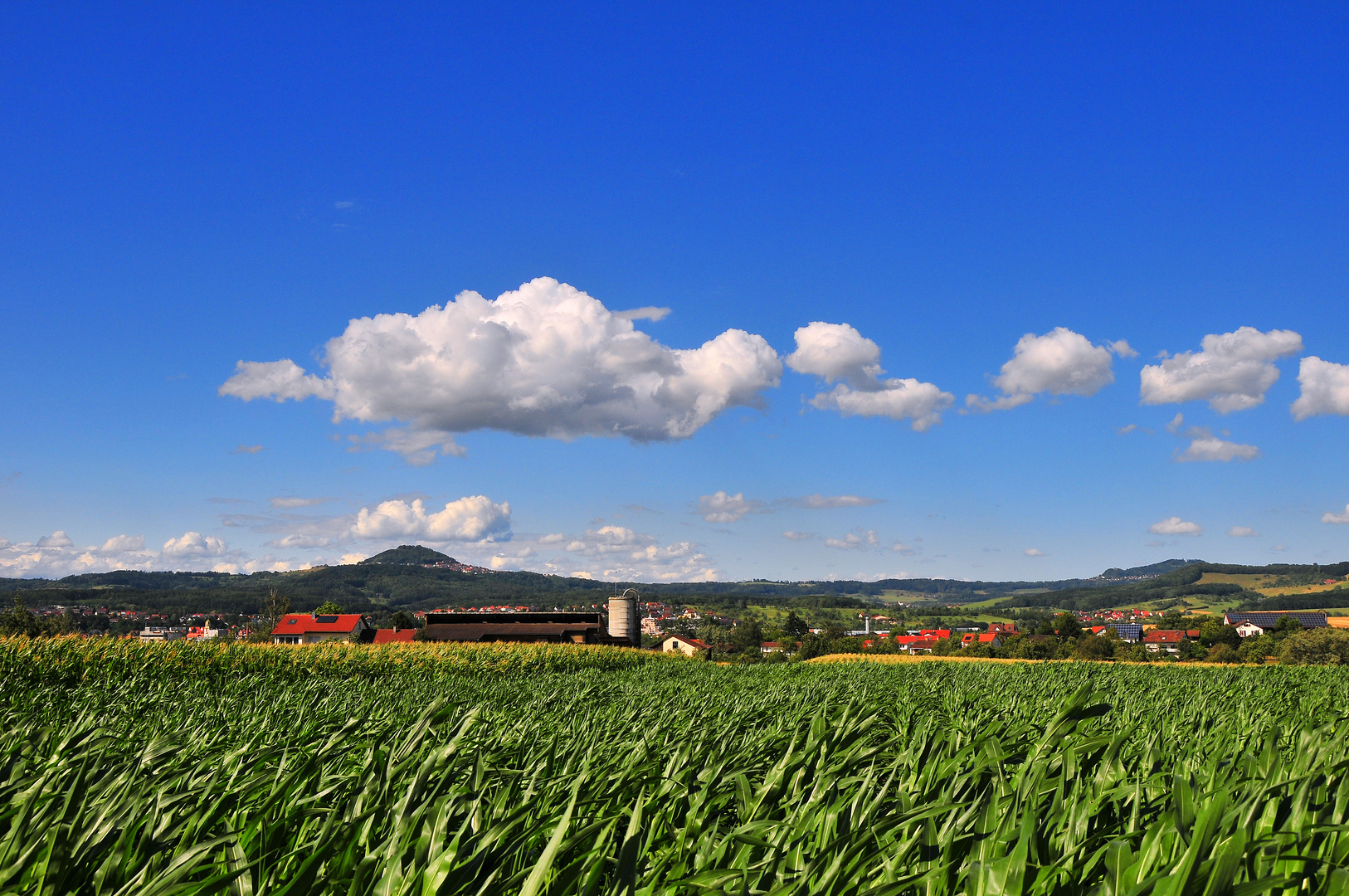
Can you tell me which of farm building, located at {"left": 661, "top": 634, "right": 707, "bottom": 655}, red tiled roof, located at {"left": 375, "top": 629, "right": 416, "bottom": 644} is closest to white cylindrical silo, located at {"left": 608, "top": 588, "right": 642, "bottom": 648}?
red tiled roof, located at {"left": 375, "top": 629, "right": 416, "bottom": 644}

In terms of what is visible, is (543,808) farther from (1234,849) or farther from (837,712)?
(837,712)

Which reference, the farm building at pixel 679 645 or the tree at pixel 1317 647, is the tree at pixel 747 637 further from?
the tree at pixel 1317 647

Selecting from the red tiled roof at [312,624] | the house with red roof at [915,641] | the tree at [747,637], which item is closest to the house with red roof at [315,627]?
the red tiled roof at [312,624]

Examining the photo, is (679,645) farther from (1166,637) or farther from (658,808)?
(658,808)

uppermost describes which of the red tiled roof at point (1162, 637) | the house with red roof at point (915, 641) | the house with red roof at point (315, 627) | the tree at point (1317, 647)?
the tree at point (1317, 647)

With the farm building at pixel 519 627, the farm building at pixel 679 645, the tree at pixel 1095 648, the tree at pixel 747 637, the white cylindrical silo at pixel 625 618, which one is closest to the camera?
the farm building at pixel 519 627

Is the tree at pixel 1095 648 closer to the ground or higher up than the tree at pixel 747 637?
higher up

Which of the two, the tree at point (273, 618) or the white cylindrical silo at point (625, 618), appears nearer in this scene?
the white cylindrical silo at point (625, 618)

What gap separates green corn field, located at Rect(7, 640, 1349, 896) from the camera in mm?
1542

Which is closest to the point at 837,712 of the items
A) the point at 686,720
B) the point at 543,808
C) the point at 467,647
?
the point at 686,720

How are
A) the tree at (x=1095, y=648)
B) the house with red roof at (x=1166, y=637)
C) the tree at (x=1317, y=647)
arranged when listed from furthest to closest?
the house with red roof at (x=1166, y=637)
the tree at (x=1095, y=648)
the tree at (x=1317, y=647)

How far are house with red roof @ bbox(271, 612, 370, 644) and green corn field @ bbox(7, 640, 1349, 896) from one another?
86.4 m

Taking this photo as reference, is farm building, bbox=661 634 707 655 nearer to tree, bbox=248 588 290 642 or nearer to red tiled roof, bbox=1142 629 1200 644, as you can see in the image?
tree, bbox=248 588 290 642

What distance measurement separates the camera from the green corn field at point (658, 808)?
5.06 feet
